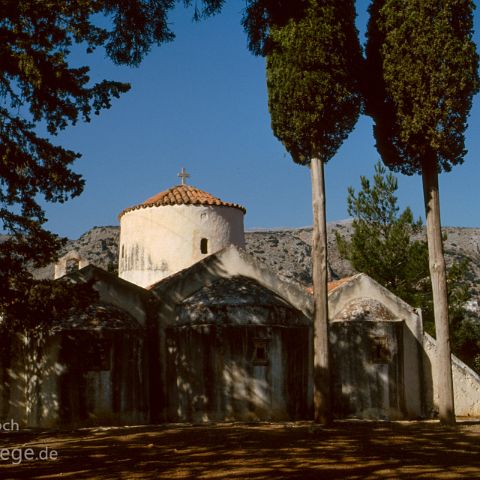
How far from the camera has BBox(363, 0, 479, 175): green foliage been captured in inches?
636

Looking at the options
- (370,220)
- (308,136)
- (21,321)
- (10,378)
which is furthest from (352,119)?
(370,220)

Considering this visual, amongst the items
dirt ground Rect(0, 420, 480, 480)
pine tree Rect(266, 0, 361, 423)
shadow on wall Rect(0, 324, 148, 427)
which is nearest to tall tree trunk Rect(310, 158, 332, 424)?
pine tree Rect(266, 0, 361, 423)

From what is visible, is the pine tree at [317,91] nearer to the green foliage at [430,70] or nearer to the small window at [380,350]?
the green foliage at [430,70]

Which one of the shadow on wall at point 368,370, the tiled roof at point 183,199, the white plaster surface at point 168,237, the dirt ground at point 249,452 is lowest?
the dirt ground at point 249,452

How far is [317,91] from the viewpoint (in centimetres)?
1620

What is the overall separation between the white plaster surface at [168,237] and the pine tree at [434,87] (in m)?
9.86

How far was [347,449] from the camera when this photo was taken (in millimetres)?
11836

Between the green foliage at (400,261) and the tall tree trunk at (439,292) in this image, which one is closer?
the tall tree trunk at (439,292)

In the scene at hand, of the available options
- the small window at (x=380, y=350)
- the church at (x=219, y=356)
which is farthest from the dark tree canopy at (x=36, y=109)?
the small window at (x=380, y=350)

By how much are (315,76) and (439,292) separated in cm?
659

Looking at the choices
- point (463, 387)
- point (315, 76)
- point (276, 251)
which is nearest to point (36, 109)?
point (315, 76)

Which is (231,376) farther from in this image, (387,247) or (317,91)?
(387,247)

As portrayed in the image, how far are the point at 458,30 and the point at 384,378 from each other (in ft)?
34.0

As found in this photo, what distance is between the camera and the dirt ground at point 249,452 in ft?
31.8
